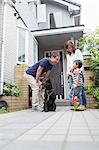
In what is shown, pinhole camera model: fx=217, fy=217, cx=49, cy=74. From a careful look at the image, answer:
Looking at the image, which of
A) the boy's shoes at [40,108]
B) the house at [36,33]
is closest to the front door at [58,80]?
the house at [36,33]

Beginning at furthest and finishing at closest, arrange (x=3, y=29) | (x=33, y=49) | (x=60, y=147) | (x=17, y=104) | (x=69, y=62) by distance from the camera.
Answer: (x=33, y=49) < (x=3, y=29) < (x=17, y=104) < (x=69, y=62) < (x=60, y=147)

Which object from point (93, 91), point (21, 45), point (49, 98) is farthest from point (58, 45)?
point (49, 98)

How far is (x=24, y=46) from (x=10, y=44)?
5.33 ft

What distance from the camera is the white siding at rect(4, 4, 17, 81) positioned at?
21.9 feet

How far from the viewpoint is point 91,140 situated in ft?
5.40

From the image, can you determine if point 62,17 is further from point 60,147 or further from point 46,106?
point 60,147

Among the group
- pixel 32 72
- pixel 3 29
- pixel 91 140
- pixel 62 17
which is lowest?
pixel 91 140

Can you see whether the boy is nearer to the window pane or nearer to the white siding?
the white siding

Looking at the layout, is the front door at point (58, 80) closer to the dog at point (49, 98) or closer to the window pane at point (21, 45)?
the window pane at point (21, 45)

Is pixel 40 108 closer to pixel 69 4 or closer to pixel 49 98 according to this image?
pixel 49 98

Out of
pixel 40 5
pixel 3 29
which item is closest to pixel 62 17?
pixel 40 5

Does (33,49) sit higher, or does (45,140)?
(33,49)

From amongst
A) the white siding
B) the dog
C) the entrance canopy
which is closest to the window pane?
the white siding

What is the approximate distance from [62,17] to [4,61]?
8483mm
